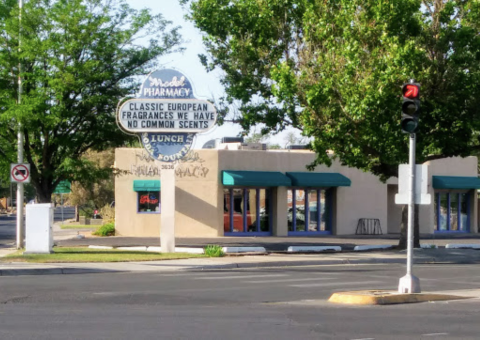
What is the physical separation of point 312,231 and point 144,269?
775 inches

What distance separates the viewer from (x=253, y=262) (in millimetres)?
24547

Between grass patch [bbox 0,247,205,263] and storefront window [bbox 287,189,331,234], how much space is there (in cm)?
1392

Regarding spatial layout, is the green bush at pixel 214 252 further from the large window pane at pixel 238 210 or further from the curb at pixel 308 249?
the large window pane at pixel 238 210

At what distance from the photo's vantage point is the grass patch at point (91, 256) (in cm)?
2395

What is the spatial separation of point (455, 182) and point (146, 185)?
1775 cm

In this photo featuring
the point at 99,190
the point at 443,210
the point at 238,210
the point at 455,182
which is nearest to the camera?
the point at 238,210

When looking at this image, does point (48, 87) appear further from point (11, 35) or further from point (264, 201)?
point (264, 201)

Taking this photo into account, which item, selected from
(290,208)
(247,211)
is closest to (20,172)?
(247,211)

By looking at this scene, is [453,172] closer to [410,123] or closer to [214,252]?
[214,252]

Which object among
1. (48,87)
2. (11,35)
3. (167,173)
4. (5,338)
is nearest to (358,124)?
(167,173)

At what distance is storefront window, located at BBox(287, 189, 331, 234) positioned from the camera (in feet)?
132

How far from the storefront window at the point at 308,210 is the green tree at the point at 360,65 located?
11.5m

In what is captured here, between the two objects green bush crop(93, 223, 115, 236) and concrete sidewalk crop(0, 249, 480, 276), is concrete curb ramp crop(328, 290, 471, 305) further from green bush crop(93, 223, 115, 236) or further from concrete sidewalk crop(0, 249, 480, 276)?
green bush crop(93, 223, 115, 236)

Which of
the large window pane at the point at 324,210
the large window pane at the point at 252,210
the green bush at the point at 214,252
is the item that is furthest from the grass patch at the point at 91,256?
the large window pane at the point at 324,210
